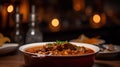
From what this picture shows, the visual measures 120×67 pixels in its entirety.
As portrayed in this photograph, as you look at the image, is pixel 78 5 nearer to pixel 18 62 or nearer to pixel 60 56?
pixel 18 62

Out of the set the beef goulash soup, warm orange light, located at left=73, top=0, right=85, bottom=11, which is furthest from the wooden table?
warm orange light, located at left=73, top=0, right=85, bottom=11

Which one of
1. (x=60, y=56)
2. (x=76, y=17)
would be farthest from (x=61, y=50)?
(x=76, y=17)

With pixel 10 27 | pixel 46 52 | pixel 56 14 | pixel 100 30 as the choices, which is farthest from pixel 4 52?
pixel 100 30

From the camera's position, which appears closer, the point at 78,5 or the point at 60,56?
the point at 60,56

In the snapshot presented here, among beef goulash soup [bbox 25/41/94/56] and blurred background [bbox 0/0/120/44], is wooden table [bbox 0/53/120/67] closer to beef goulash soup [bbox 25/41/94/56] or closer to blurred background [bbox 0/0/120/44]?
beef goulash soup [bbox 25/41/94/56]

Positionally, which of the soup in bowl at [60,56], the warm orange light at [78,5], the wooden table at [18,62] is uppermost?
the warm orange light at [78,5]

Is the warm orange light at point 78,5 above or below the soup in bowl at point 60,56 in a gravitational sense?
above

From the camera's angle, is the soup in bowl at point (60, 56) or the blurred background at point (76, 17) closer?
the soup in bowl at point (60, 56)

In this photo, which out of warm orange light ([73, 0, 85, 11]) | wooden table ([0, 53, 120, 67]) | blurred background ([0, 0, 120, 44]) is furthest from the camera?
warm orange light ([73, 0, 85, 11])

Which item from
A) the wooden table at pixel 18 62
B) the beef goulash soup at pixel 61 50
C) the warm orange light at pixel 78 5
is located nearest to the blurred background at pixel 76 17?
the warm orange light at pixel 78 5

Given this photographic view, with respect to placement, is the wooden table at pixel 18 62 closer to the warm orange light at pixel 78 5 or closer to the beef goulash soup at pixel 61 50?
the beef goulash soup at pixel 61 50

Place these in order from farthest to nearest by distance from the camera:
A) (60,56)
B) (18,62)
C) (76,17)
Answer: (76,17) → (18,62) → (60,56)

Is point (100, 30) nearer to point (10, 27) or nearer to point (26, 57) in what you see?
point (10, 27)
